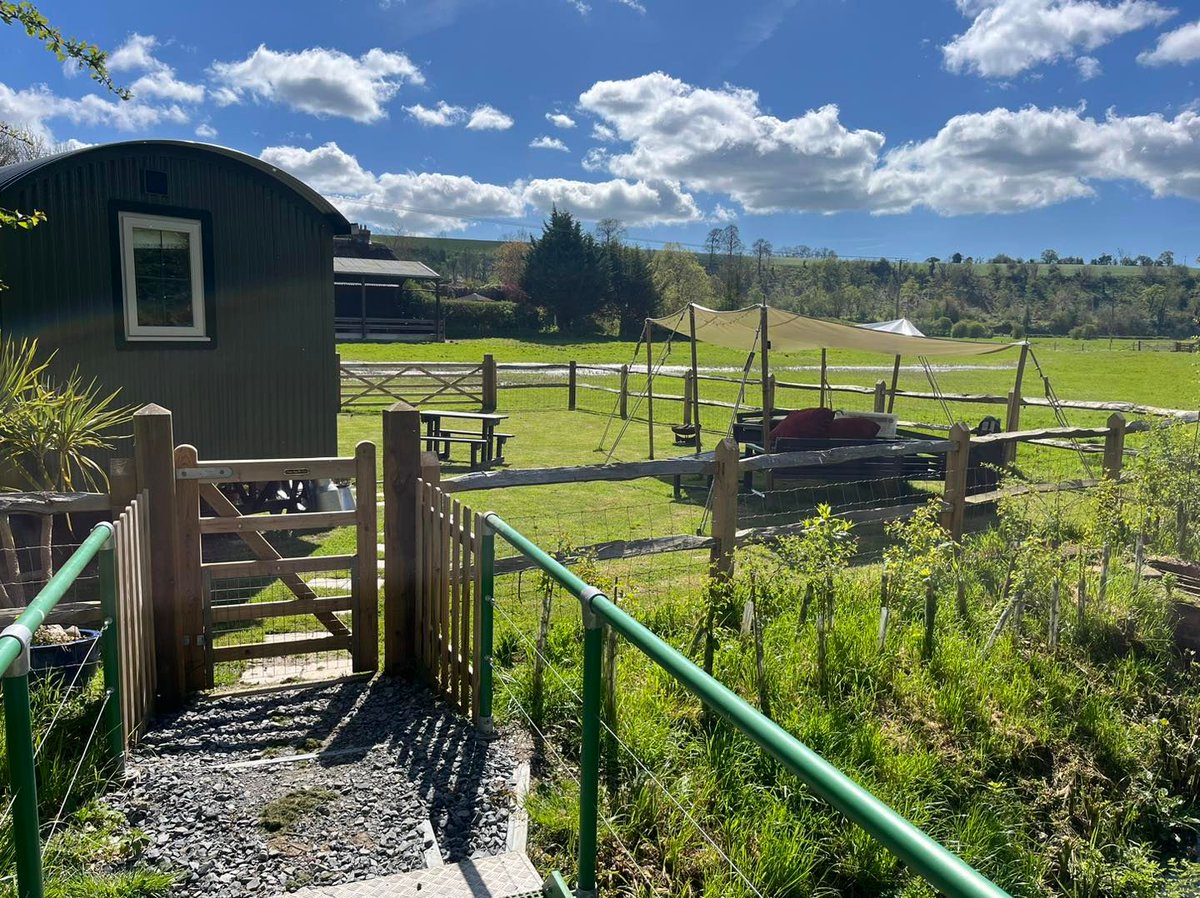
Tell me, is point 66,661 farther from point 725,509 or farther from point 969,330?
point 969,330

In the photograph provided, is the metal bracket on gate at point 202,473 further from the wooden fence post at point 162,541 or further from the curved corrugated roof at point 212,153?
the curved corrugated roof at point 212,153

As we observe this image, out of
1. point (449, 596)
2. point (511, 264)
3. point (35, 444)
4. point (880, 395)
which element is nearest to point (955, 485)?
point (449, 596)

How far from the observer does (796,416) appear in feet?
36.8

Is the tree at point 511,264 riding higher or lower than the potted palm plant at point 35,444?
higher

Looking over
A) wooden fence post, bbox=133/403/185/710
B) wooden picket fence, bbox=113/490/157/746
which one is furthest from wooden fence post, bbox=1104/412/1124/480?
wooden picket fence, bbox=113/490/157/746

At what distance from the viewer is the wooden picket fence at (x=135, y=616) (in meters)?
3.75

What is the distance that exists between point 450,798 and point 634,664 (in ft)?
5.02

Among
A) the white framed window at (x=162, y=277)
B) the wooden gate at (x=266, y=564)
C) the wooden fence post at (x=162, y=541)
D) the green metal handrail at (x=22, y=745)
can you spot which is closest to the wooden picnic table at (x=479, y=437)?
the white framed window at (x=162, y=277)

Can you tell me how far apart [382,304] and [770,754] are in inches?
1730

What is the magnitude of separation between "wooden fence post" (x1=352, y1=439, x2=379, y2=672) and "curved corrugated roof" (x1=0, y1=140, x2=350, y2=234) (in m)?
5.13

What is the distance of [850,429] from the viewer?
36.0 ft

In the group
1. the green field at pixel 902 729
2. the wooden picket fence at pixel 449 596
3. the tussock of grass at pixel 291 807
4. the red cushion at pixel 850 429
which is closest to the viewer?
the tussock of grass at pixel 291 807

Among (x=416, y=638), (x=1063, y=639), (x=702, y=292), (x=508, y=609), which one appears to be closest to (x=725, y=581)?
(x=508, y=609)

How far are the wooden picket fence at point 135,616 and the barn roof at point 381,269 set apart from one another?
35453mm
